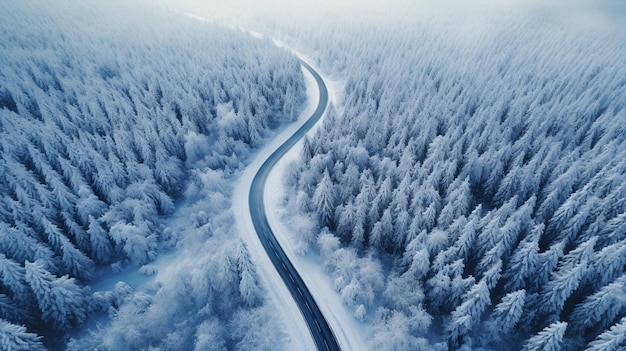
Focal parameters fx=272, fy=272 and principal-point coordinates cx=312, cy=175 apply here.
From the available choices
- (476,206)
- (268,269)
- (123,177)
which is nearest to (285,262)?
(268,269)

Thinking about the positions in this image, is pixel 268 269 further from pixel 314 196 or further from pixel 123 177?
pixel 123 177

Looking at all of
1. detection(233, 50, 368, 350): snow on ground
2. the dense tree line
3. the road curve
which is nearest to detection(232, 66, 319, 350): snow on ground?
detection(233, 50, 368, 350): snow on ground

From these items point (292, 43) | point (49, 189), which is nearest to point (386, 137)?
point (49, 189)

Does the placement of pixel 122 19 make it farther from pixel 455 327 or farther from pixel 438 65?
pixel 455 327

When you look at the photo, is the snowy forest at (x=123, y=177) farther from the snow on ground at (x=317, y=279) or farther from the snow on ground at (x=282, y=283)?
the snow on ground at (x=317, y=279)

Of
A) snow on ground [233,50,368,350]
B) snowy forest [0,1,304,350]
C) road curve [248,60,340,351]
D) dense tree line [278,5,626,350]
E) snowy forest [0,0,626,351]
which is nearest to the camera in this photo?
dense tree line [278,5,626,350]

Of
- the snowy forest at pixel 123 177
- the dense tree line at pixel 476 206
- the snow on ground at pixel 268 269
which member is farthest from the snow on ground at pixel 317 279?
the snowy forest at pixel 123 177

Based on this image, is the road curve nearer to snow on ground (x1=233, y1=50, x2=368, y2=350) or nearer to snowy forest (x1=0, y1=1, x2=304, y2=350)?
snow on ground (x1=233, y1=50, x2=368, y2=350)
